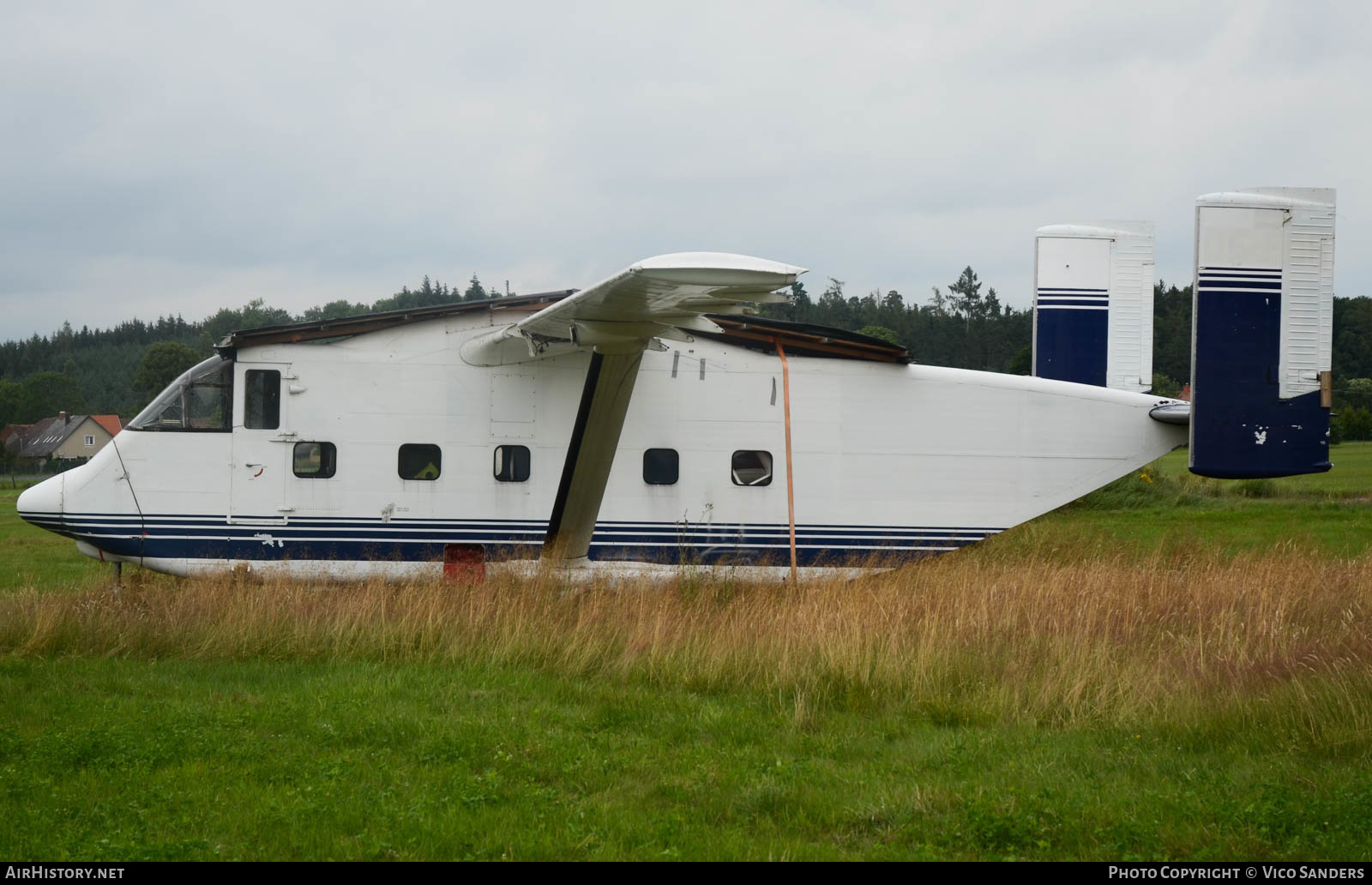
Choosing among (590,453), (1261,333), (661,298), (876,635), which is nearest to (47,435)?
(590,453)

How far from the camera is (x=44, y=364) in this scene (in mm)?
119250

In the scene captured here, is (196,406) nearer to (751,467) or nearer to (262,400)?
(262,400)

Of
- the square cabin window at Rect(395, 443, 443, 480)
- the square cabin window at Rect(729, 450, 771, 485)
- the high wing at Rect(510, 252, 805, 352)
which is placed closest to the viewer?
the high wing at Rect(510, 252, 805, 352)

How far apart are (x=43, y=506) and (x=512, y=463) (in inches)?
175

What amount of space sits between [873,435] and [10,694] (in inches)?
307

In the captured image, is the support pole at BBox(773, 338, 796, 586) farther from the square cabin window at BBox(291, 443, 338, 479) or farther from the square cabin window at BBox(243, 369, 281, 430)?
the square cabin window at BBox(243, 369, 281, 430)

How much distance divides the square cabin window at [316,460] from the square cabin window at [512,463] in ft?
5.18

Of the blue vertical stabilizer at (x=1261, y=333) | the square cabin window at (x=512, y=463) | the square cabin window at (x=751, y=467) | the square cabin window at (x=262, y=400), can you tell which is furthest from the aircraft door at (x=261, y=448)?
the blue vertical stabilizer at (x=1261, y=333)

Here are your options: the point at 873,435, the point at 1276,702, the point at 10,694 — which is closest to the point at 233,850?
the point at 10,694

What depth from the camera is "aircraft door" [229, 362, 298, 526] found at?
10.1 m

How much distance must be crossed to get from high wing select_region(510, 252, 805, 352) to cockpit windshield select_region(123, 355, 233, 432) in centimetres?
313

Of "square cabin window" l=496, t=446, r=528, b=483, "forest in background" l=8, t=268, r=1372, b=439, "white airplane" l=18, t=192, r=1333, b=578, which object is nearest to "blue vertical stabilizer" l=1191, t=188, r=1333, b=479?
"white airplane" l=18, t=192, r=1333, b=578

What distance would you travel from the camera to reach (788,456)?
10719mm
